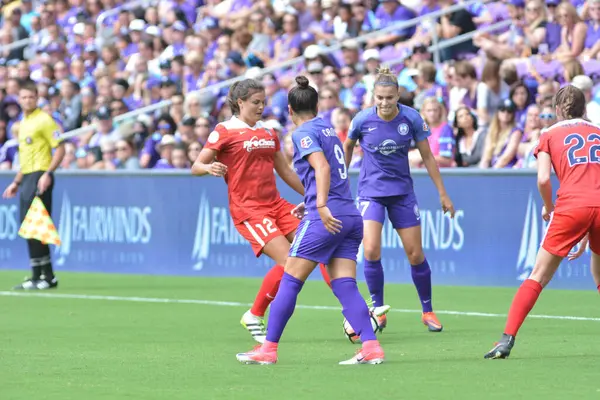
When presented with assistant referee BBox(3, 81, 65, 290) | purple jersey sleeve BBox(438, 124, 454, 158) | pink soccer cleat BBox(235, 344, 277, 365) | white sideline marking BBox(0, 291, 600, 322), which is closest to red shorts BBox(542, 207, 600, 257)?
pink soccer cleat BBox(235, 344, 277, 365)

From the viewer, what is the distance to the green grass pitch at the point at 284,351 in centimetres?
765

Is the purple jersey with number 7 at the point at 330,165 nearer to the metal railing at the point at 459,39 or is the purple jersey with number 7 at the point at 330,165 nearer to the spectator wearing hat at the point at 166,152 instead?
the spectator wearing hat at the point at 166,152

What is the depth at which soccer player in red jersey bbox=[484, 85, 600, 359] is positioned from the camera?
8.77 m

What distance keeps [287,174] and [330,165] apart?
1.65 m

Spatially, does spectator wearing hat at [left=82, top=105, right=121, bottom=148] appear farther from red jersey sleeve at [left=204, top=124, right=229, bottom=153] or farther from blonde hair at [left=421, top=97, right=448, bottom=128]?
red jersey sleeve at [left=204, top=124, right=229, bottom=153]


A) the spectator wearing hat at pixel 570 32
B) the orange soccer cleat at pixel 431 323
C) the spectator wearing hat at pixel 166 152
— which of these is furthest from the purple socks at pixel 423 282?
the spectator wearing hat at pixel 166 152

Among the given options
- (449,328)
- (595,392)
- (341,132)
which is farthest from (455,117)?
(595,392)

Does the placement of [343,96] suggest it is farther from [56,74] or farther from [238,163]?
[238,163]

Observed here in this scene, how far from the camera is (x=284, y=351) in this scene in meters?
9.70

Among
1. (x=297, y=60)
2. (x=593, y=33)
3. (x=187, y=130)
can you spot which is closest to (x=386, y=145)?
(x=593, y=33)

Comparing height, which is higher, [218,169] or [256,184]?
[218,169]

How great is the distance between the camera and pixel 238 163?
10.4 m

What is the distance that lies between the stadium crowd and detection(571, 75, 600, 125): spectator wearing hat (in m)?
0.02

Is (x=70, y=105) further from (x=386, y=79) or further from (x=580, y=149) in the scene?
(x=580, y=149)
